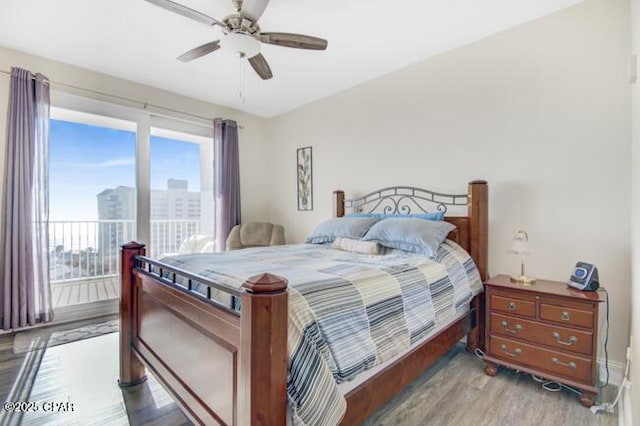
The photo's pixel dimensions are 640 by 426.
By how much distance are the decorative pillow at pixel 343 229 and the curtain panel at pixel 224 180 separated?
1.63 meters

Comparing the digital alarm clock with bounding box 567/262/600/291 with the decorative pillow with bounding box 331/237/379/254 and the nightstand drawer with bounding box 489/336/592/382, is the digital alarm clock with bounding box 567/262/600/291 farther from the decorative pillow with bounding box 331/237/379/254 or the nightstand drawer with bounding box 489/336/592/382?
the decorative pillow with bounding box 331/237/379/254

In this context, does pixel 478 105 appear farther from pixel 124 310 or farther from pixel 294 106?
pixel 124 310

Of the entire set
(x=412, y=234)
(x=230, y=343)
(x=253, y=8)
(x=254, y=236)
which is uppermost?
A: (x=253, y=8)

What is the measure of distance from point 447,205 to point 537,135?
897 millimetres

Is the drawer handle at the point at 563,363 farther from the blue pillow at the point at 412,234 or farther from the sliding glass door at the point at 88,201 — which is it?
the sliding glass door at the point at 88,201

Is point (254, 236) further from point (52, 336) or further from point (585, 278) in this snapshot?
point (585, 278)

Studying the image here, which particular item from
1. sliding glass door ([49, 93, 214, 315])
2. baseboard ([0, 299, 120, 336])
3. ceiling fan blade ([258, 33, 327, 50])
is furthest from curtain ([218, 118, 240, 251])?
ceiling fan blade ([258, 33, 327, 50])

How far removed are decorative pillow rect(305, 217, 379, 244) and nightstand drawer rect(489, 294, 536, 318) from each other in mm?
1177

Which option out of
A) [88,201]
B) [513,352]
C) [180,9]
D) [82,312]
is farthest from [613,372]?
[88,201]

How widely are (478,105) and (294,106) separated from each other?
262cm

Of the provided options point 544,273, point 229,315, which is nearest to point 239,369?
point 229,315

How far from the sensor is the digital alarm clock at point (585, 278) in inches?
76.2

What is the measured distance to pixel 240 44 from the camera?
217 cm

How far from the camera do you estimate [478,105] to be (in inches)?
108
